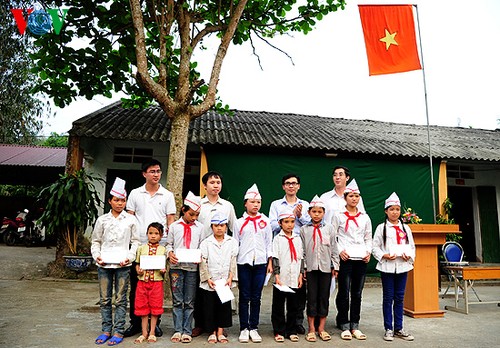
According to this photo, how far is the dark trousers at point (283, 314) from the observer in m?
4.16

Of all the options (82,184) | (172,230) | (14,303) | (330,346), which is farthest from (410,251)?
(82,184)

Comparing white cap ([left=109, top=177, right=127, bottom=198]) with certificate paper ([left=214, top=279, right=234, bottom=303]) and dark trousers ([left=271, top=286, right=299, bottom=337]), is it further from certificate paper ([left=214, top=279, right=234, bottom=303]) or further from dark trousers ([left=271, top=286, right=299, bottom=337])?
dark trousers ([left=271, top=286, right=299, bottom=337])

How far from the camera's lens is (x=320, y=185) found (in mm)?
8383

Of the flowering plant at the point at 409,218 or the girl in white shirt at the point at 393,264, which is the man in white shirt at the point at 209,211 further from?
the flowering plant at the point at 409,218

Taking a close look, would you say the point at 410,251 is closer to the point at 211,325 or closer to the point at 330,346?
the point at 330,346

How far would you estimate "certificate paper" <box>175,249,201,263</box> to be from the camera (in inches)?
157

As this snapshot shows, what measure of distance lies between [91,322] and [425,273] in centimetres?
449

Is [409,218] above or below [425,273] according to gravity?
above

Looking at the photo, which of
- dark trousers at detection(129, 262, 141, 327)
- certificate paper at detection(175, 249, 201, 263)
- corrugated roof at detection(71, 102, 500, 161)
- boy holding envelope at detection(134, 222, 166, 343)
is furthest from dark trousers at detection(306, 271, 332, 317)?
corrugated roof at detection(71, 102, 500, 161)

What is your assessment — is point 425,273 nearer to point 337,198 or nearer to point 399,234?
point 399,234

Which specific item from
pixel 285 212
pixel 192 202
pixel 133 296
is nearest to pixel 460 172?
pixel 285 212

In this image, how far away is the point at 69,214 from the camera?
7.45m

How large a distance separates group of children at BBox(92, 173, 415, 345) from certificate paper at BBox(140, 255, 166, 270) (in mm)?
23

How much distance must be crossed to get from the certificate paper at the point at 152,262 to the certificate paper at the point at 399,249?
8.77 feet
